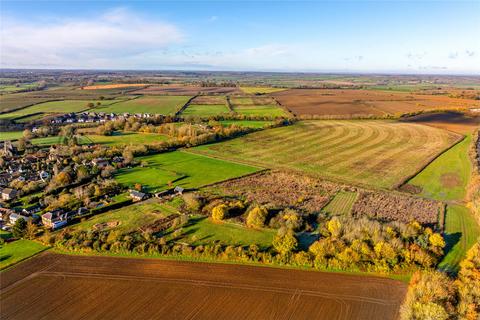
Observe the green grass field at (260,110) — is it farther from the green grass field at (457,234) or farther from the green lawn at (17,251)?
the green lawn at (17,251)

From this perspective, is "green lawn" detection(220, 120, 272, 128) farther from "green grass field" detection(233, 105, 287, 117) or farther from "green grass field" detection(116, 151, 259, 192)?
"green grass field" detection(116, 151, 259, 192)

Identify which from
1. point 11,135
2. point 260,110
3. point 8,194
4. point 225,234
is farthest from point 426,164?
point 11,135

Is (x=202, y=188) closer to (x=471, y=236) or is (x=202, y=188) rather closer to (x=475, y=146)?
(x=471, y=236)

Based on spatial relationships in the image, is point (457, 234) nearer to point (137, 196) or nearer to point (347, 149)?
point (347, 149)

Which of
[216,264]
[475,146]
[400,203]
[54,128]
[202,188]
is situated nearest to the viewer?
[216,264]

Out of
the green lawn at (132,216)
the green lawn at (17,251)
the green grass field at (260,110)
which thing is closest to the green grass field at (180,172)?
the green lawn at (132,216)

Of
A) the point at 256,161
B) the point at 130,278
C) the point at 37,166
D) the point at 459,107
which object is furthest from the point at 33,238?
the point at 459,107

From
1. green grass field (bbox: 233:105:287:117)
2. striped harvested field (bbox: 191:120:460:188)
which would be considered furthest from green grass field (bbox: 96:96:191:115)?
striped harvested field (bbox: 191:120:460:188)
